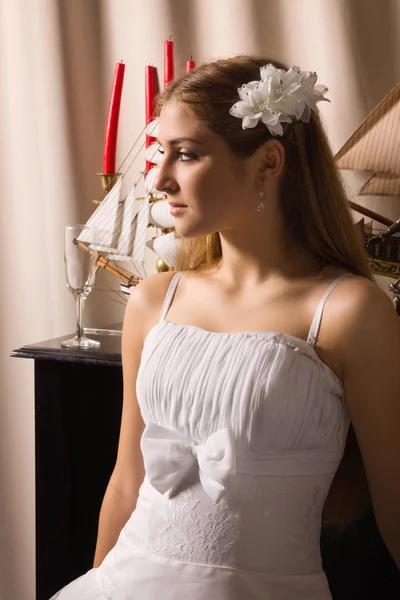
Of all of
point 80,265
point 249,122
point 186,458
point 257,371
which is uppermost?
point 249,122

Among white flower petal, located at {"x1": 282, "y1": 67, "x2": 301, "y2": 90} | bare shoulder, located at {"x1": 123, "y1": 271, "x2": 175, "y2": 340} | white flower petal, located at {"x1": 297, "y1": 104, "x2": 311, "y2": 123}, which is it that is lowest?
bare shoulder, located at {"x1": 123, "y1": 271, "x2": 175, "y2": 340}

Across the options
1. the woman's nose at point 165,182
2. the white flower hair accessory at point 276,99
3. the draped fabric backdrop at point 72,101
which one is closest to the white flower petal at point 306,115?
the white flower hair accessory at point 276,99

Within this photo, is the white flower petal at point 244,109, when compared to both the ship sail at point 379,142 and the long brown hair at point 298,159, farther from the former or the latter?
the ship sail at point 379,142

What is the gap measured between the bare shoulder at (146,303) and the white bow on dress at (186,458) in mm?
206

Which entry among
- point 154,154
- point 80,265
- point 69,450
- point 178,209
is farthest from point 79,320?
point 178,209

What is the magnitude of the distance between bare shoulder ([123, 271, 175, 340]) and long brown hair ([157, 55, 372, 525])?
10.2 inches

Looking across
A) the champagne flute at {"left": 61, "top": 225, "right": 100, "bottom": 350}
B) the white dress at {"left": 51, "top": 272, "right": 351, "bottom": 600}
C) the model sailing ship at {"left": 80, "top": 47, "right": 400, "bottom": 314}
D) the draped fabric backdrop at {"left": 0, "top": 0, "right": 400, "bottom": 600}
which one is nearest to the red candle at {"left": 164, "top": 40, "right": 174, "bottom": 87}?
the model sailing ship at {"left": 80, "top": 47, "right": 400, "bottom": 314}

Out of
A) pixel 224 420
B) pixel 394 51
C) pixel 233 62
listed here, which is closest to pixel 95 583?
pixel 224 420

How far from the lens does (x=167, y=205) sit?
61.2 inches

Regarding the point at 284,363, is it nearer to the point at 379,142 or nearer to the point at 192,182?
the point at 192,182

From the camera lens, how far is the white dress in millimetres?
1187

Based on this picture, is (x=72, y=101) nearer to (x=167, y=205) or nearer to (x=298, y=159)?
(x=167, y=205)

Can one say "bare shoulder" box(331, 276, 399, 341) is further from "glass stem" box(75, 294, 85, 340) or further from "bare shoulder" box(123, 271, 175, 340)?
"glass stem" box(75, 294, 85, 340)

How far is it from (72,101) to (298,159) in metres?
0.94
